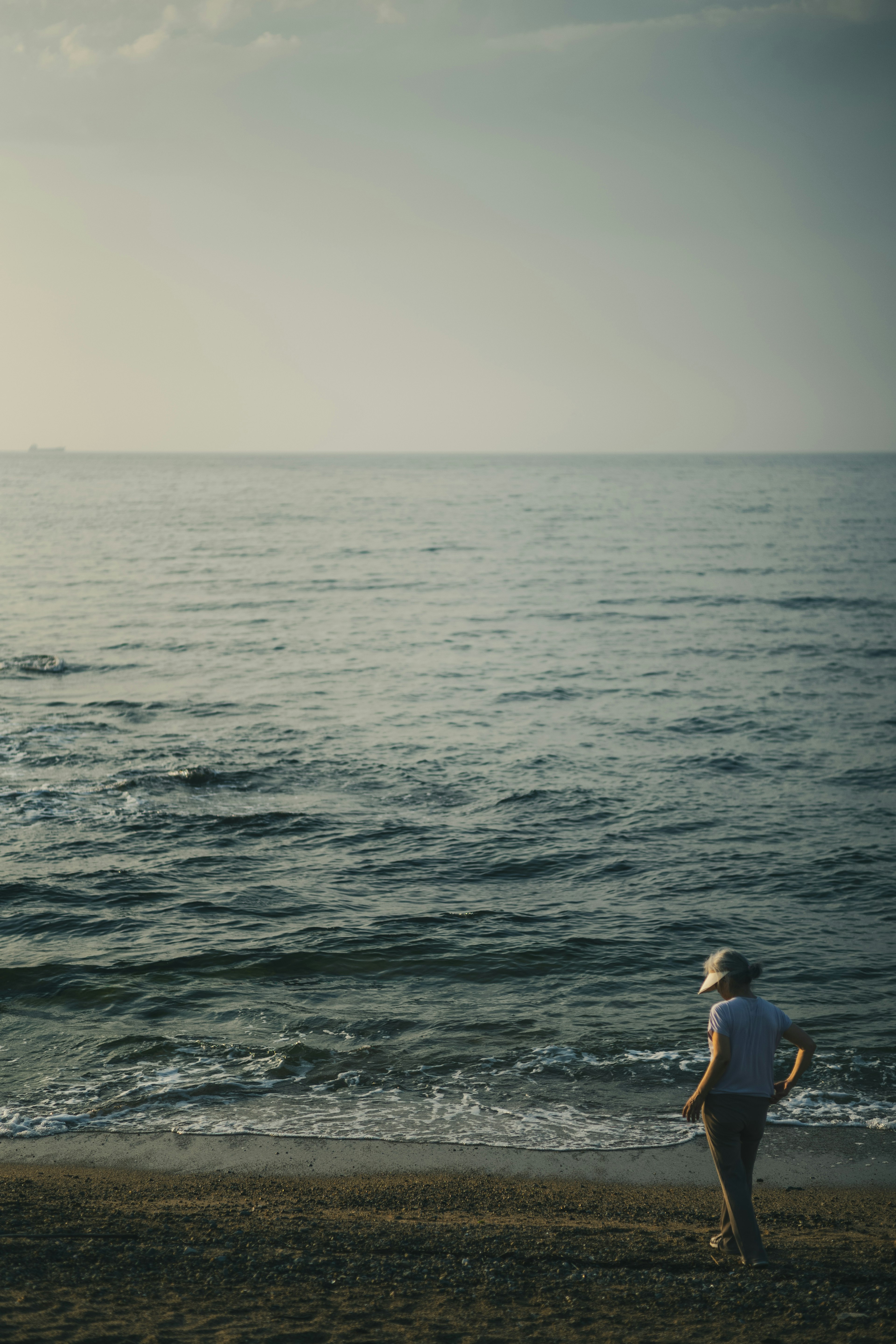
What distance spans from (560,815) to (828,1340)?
446 inches

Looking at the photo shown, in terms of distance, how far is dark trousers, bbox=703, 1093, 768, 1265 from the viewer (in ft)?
18.6

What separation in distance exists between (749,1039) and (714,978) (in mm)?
391

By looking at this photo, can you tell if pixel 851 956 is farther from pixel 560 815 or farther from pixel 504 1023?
pixel 560 815

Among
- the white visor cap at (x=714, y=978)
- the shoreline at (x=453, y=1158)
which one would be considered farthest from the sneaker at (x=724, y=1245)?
the white visor cap at (x=714, y=978)

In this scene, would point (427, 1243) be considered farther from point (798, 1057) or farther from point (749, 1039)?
point (798, 1057)

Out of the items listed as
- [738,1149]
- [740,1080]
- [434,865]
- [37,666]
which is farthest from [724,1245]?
[37,666]

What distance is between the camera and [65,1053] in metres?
9.25

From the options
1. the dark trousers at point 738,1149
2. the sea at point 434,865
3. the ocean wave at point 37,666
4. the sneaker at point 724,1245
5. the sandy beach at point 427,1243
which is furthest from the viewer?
the ocean wave at point 37,666

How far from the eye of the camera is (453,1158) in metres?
7.76

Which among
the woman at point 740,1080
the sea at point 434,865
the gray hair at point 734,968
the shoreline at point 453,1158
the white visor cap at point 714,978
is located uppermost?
the gray hair at point 734,968

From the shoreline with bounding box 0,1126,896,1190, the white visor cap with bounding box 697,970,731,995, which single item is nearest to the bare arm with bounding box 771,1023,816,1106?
the white visor cap with bounding box 697,970,731,995

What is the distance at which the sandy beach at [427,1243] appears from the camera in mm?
5055

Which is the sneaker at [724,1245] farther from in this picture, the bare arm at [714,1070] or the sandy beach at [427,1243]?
the bare arm at [714,1070]

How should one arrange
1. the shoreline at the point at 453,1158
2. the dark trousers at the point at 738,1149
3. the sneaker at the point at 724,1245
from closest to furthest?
the dark trousers at the point at 738,1149, the sneaker at the point at 724,1245, the shoreline at the point at 453,1158
